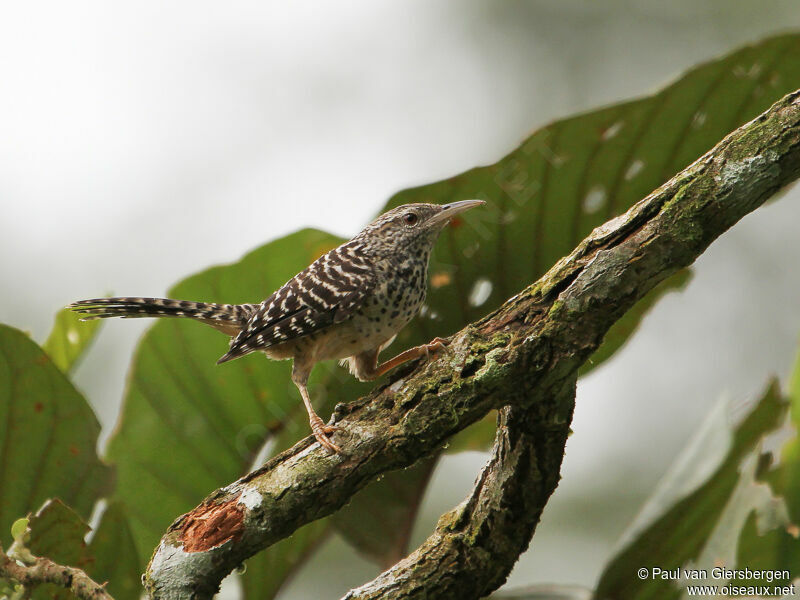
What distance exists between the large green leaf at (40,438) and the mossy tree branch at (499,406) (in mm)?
944

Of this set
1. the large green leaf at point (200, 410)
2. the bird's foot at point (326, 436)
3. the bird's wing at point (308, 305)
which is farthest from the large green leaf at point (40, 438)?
the bird's foot at point (326, 436)

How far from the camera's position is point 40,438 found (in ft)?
9.20

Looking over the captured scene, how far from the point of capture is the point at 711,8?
30.9 feet

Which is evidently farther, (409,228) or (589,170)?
(409,228)

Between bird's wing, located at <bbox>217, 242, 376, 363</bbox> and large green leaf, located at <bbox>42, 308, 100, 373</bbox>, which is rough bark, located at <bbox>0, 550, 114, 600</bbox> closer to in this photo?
bird's wing, located at <bbox>217, 242, 376, 363</bbox>

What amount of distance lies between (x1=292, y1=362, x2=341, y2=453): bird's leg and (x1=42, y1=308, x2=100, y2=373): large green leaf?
772 millimetres

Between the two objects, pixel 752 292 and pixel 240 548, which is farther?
pixel 752 292

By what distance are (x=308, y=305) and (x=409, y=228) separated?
53 cm

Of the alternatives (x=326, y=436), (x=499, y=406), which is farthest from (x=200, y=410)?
(x=499, y=406)

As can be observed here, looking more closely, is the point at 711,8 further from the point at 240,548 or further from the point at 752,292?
the point at 240,548

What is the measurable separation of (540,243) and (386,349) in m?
0.79

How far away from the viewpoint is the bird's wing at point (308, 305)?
117 inches

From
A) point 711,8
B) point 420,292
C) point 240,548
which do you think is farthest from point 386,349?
point 711,8

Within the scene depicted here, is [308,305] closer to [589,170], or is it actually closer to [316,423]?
[316,423]
